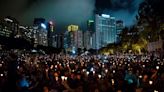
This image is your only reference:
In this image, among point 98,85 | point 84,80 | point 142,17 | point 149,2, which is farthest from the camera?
point 142,17

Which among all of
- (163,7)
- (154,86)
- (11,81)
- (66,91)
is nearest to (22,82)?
(66,91)

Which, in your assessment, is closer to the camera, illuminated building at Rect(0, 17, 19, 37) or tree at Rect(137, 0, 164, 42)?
tree at Rect(137, 0, 164, 42)

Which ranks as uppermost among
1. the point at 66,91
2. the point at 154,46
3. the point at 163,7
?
the point at 163,7

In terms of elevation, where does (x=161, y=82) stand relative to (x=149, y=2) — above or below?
below

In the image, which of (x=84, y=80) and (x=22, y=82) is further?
(x=84, y=80)

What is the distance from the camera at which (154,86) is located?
1789 centimetres

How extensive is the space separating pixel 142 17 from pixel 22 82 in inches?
2902

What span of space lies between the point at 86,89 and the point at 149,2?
212ft

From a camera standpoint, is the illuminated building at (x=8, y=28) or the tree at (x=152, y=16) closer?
the tree at (x=152, y=16)

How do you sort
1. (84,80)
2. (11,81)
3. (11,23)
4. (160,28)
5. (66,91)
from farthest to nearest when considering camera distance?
(11,23)
(160,28)
(84,80)
(66,91)
(11,81)

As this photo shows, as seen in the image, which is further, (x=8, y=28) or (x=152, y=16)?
(x=8, y=28)

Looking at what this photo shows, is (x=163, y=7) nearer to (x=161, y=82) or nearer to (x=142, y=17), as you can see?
(x=142, y=17)

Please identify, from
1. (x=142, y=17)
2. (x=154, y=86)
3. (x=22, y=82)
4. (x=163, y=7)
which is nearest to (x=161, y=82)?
(x=154, y=86)

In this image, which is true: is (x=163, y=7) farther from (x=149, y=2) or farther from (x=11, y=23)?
(x=11, y=23)
